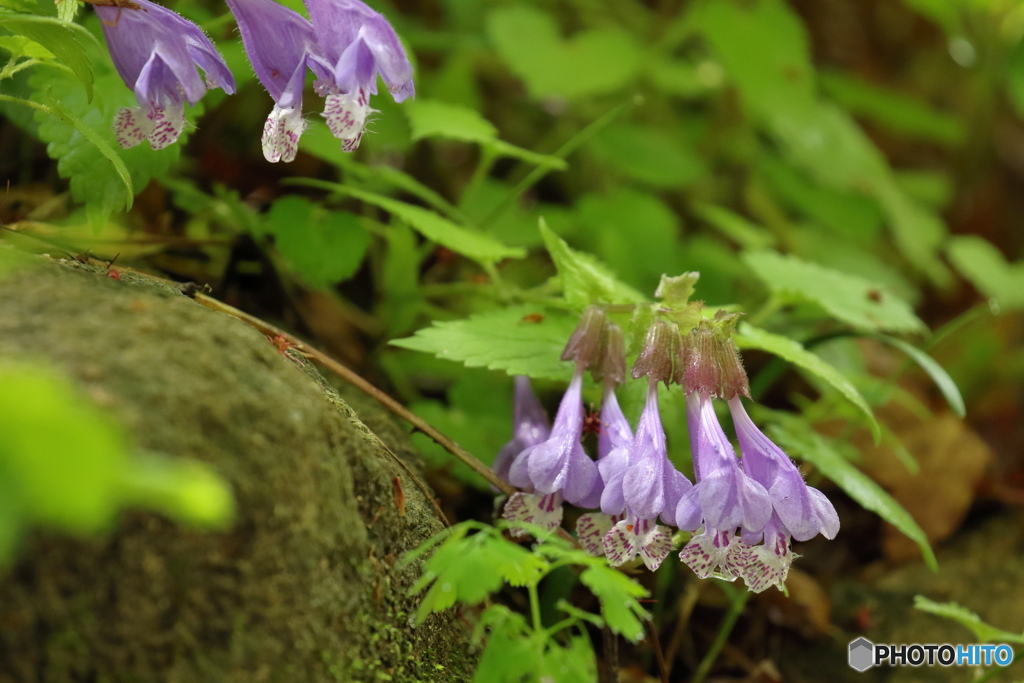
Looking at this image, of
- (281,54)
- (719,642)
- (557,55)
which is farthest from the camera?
(557,55)

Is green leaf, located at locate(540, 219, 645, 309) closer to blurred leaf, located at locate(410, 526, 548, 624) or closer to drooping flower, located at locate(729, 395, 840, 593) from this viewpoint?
drooping flower, located at locate(729, 395, 840, 593)

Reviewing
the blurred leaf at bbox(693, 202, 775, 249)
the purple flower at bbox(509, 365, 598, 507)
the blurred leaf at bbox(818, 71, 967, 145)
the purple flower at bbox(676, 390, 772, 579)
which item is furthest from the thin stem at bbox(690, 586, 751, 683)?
the blurred leaf at bbox(818, 71, 967, 145)

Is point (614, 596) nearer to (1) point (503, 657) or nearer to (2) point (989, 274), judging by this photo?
(1) point (503, 657)

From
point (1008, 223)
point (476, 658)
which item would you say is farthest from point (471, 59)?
point (1008, 223)

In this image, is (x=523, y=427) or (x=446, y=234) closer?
(x=523, y=427)

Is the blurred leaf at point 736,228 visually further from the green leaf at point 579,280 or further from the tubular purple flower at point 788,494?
the tubular purple flower at point 788,494

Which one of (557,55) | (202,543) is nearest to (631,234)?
(557,55)

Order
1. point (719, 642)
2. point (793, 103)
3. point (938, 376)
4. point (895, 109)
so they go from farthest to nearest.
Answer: point (895, 109) → point (793, 103) → point (938, 376) → point (719, 642)
